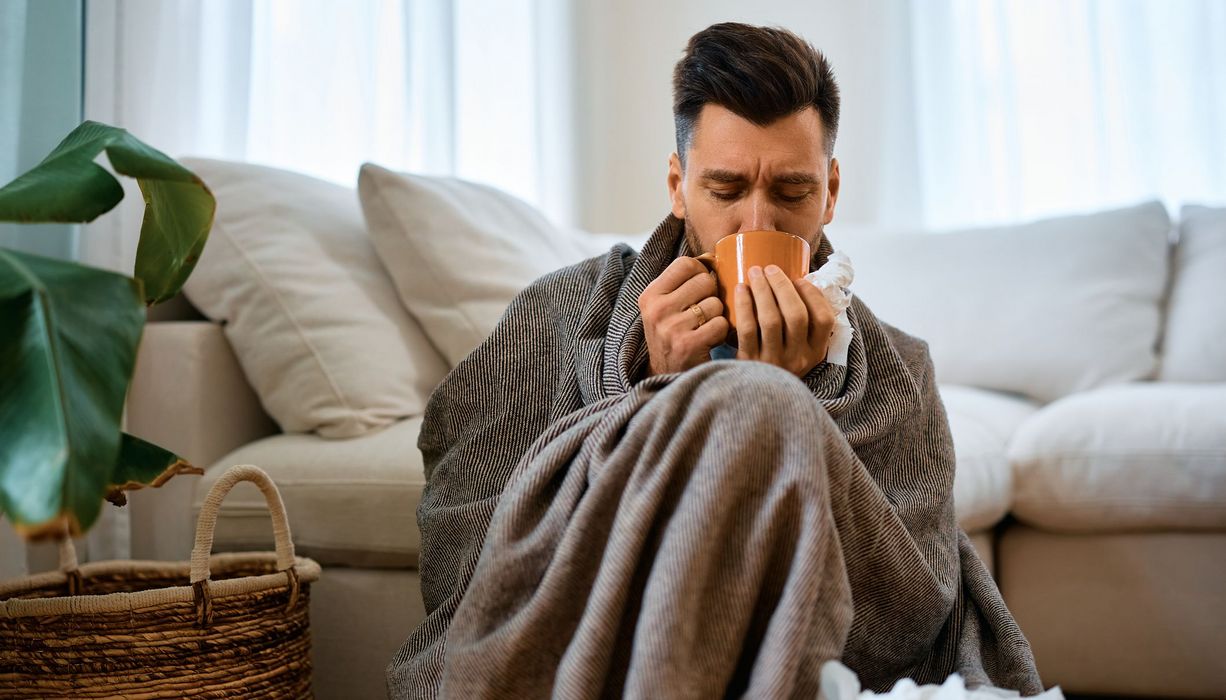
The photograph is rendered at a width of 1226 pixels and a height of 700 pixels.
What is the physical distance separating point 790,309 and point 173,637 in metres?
0.72

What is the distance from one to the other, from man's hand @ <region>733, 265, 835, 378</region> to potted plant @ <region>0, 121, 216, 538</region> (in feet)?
1.65

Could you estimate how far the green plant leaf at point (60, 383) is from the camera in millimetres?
646

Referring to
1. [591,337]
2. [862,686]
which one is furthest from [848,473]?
[591,337]

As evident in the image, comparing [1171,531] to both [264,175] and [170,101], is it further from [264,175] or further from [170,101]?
[170,101]

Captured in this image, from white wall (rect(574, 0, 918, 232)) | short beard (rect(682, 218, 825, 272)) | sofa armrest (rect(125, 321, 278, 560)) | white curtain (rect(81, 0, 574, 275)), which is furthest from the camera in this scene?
white wall (rect(574, 0, 918, 232))

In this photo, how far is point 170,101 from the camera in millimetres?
1799

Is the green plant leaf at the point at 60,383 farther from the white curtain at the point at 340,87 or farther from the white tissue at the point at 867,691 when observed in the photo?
the white curtain at the point at 340,87

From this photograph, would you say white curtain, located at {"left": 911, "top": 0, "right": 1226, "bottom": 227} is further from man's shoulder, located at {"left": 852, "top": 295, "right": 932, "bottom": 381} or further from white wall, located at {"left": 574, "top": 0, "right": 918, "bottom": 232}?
man's shoulder, located at {"left": 852, "top": 295, "right": 932, "bottom": 381}

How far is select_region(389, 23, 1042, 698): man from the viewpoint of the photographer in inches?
28.7

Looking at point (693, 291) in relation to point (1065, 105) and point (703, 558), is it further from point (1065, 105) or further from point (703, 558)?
point (1065, 105)

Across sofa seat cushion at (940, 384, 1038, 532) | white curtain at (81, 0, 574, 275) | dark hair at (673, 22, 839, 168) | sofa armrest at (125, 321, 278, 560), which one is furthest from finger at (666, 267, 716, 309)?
white curtain at (81, 0, 574, 275)

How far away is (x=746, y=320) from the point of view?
1.00 m

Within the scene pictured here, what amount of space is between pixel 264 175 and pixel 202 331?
30 centimetres

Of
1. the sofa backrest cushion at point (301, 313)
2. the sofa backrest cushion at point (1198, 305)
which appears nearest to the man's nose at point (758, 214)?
the sofa backrest cushion at point (301, 313)
